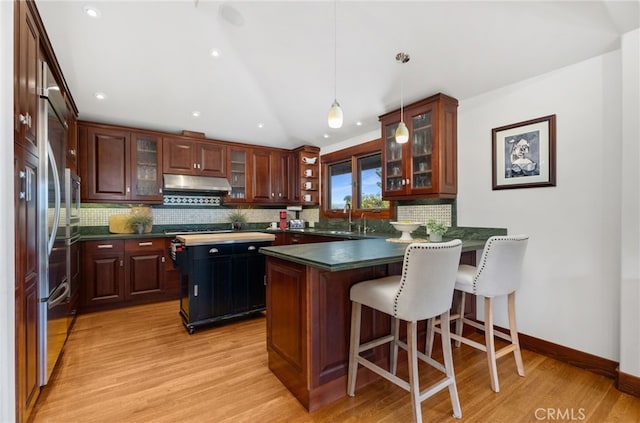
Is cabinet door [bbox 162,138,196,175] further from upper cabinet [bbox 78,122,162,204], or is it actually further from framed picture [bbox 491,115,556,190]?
framed picture [bbox 491,115,556,190]

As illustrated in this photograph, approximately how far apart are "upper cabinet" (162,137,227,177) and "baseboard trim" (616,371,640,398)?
473 centimetres

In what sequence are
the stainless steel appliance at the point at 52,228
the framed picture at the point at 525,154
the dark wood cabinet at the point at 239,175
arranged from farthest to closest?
the dark wood cabinet at the point at 239,175
the framed picture at the point at 525,154
the stainless steel appliance at the point at 52,228

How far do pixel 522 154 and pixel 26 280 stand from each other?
12.0ft

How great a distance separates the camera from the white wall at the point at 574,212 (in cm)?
211

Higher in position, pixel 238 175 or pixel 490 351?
pixel 238 175

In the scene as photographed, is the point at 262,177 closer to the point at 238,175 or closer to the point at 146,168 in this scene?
the point at 238,175

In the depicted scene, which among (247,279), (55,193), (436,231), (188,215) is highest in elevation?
(55,193)

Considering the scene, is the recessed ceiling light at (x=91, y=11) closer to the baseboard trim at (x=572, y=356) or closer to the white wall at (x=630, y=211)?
the white wall at (x=630, y=211)

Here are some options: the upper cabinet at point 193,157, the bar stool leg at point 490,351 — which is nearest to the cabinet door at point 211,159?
the upper cabinet at point 193,157

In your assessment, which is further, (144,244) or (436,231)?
(144,244)

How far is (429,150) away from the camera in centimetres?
302

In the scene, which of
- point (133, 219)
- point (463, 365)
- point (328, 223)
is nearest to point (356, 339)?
point (463, 365)

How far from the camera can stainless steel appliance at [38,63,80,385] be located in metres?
1.79

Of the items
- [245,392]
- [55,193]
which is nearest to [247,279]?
[245,392]
